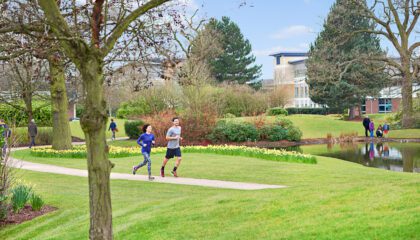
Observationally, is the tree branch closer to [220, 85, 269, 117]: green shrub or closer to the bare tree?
the bare tree

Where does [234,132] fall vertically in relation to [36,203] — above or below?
above

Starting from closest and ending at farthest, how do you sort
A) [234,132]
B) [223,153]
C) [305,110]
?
[223,153] → [234,132] → [305,110]

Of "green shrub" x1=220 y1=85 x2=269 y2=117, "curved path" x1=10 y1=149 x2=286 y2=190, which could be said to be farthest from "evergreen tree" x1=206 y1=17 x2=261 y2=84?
"curved path" x1=10 y1=149 x2=286 y2=190

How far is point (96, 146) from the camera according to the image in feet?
21.5

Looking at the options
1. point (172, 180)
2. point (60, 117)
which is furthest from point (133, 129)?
point (172, 180)

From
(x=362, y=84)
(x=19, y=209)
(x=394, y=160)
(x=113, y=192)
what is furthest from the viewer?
(x=362, y=84)

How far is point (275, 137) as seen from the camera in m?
35.4

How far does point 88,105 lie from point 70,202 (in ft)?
21.4

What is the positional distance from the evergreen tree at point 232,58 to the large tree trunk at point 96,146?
212 feet

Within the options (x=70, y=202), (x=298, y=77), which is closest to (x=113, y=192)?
(x=70, y=202)

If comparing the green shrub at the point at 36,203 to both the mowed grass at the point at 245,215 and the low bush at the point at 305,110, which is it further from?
the low bush at the point at 305,110

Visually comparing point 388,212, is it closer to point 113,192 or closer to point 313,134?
point 113,192

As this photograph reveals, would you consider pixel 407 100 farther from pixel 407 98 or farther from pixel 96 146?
pixel 96 146

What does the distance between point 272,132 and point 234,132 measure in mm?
2869
